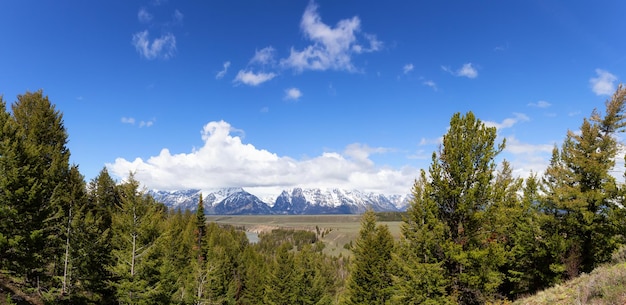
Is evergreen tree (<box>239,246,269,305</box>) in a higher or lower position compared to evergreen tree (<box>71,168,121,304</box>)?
lower

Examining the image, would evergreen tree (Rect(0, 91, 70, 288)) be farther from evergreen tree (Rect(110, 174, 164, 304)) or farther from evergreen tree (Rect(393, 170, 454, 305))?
evergreen tree (Rect(393, 170, 454, 305))

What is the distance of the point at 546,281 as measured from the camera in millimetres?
29578

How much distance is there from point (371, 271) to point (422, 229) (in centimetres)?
1631

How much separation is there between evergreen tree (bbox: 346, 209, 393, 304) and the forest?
0.43 feet

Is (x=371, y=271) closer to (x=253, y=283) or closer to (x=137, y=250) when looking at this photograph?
(x=137, y=250)

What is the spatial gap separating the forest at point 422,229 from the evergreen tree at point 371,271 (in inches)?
5.2

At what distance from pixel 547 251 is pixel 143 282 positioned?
113 feet

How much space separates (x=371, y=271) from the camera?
Result: 33.4 meters

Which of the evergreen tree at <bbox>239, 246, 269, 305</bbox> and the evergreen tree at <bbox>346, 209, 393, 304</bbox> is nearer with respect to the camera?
the evergreen tree at <bbox>346, 209, 393, 304</bbox>

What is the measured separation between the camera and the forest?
17.7 metres

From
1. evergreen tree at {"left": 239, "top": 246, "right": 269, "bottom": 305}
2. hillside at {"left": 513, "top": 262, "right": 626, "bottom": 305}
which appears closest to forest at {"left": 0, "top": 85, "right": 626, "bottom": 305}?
hillside at {"left": 513, "top": 262, "right": 626, "bottom": 305}

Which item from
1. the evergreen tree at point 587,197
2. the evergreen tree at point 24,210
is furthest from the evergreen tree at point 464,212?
the evergreen tree at point 24,210

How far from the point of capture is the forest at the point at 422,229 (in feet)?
58.0

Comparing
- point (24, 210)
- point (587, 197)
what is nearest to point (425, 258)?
point (587, 197)
